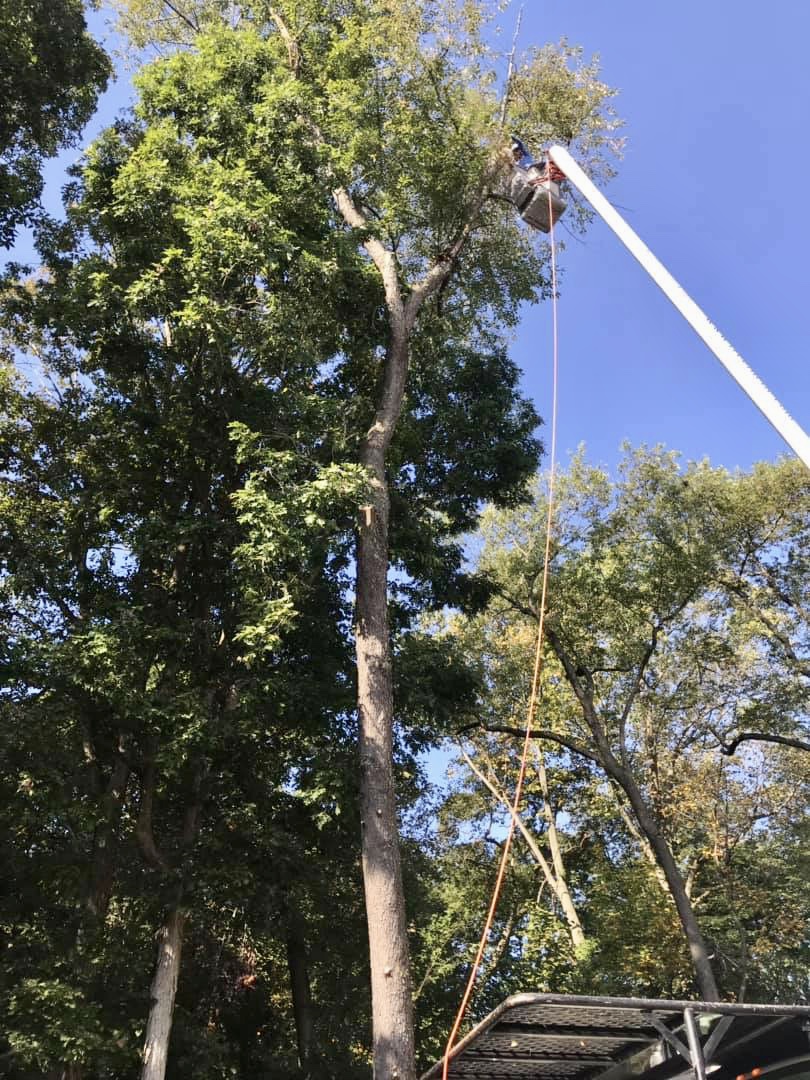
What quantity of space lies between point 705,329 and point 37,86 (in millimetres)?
9166

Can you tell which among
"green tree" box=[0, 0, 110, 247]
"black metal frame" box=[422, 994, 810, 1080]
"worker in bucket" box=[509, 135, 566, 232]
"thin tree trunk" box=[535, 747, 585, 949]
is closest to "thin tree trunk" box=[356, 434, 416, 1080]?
"black metal frame" box=[422, 994, 810, 1080]

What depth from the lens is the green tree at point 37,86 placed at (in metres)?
8.93

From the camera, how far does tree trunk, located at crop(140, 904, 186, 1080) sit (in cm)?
788

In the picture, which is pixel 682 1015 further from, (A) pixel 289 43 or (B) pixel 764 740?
(A) pixel 289 43

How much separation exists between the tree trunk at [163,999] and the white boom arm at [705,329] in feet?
25.1

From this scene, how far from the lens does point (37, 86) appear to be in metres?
9.38

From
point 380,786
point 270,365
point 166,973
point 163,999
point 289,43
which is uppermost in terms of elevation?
point 289,43

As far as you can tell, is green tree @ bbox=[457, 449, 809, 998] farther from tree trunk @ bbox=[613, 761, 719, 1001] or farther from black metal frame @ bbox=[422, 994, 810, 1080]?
black metal frame @ bbox=[422, 994, 810, 1080]

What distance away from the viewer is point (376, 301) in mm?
9281

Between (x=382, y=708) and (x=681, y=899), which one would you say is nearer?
(x=382, y=708)

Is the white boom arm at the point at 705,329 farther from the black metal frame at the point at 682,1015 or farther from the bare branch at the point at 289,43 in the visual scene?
the bare branch at the point at 289,43

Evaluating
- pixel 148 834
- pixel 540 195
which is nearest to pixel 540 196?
pixel 540 195

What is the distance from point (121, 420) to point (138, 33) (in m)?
6.45

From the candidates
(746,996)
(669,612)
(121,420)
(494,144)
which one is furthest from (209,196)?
(746,996)
